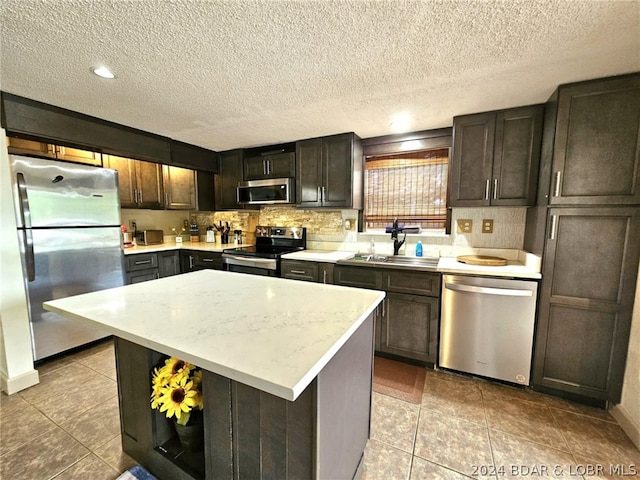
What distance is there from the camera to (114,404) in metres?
1.85

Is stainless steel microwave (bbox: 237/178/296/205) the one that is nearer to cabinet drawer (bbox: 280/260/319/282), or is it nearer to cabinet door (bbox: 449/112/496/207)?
cabinet drawer (bbox: 280/260/319/282)

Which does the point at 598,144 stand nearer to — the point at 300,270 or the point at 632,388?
the point at 632,388

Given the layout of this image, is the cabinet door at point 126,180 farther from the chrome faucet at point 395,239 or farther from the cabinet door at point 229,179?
the chrome faucet at point 395,239

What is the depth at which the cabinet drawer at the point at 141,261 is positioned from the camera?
292 cm

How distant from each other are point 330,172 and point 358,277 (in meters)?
1.18

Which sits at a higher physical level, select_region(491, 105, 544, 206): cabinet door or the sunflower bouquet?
select_region(491, 105, 544, 206): cabinet door

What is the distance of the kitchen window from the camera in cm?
269

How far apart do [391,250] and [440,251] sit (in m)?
0.51

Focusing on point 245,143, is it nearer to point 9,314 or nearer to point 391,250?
point 391,250

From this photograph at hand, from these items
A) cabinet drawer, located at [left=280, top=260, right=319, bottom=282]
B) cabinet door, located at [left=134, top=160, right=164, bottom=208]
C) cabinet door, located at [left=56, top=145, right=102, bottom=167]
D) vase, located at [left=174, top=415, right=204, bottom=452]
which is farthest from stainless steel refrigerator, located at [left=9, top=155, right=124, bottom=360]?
vase, located at [left=174, top=415, right=204, bottom=452]

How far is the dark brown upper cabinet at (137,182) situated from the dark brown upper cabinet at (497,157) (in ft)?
11.4

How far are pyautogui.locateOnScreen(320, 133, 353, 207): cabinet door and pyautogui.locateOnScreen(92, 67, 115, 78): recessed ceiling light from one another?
5.98ft

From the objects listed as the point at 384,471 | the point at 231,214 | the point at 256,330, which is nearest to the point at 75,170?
the point at 231,214

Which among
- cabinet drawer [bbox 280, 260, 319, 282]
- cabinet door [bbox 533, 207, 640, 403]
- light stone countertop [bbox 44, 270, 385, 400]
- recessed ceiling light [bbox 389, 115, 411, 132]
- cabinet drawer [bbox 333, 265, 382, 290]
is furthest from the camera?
cabinet drawer [bbox 280, 260, 319, 282]
